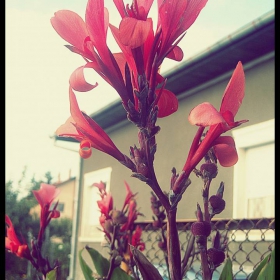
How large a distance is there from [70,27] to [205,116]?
23 cm

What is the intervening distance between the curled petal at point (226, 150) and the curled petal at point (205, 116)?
7 cm

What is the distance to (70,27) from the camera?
0.64 meters

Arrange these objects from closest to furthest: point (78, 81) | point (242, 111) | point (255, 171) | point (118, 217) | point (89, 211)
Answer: point (78, 81) → point (118, 217) → point (255, 171) → point (242, 111) → point (89, 211)

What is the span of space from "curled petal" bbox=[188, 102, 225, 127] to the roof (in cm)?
312

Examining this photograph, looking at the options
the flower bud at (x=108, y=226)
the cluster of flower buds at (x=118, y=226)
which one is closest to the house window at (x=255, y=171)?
the cluster of flower buds at (x=118, y=226)

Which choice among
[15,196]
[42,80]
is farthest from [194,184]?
[15,196]

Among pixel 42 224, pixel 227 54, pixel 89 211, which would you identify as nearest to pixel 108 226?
pixel 42 224

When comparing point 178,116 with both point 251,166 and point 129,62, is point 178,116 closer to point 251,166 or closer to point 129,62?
point 251,166

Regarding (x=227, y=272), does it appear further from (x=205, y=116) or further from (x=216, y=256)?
(x=205, y=116)

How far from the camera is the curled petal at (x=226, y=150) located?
2.01ft

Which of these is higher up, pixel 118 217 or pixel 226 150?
Result: pixel 226 150

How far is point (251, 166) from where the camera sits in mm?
3682

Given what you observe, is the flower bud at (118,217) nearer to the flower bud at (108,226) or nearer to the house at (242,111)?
the flower bud at (108,226)
